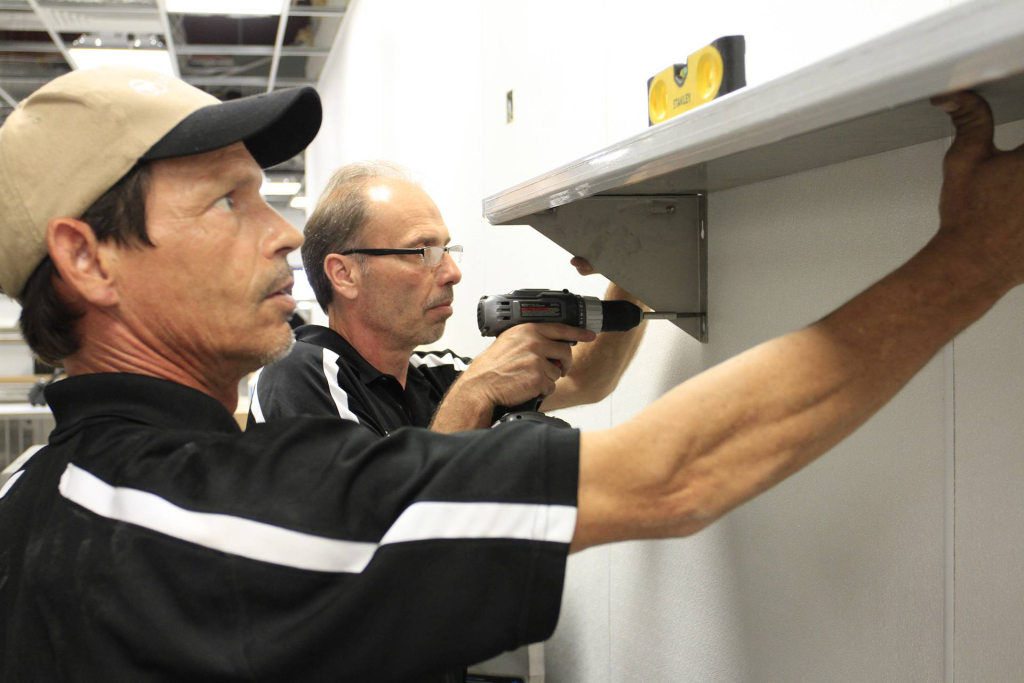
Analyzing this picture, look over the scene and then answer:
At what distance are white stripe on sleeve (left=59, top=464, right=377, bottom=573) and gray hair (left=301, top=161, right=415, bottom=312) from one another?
1.20 metres

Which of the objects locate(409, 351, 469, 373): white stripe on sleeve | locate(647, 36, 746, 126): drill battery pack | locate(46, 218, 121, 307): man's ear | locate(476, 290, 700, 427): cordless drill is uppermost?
locate(647, 36, 746, 126): drill battery pack

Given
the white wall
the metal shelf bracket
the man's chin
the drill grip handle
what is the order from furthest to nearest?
the man's chin < the drill grip handle < the metal shelf bracket < the white wall

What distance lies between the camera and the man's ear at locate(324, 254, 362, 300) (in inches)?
76.3

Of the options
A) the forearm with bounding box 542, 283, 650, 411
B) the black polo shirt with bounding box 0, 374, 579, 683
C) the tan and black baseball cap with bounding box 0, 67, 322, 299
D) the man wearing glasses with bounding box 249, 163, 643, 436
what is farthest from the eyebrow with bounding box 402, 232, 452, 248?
the black polo shirt with bounding box 0, 374, 579, 683

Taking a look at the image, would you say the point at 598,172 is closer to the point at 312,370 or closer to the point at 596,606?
the point at 312,370

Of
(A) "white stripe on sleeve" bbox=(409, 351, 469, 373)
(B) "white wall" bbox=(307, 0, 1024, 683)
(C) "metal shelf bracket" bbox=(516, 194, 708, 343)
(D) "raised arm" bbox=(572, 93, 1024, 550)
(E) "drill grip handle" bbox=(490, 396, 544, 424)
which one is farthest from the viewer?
(A) "white stripe on sleeve" bbox=(409, 351, 469, 373)

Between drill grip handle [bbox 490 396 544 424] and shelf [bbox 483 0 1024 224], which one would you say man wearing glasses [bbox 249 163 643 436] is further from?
shelf [bbox 483 0 1024 224]

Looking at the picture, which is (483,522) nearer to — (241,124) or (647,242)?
(241,124)

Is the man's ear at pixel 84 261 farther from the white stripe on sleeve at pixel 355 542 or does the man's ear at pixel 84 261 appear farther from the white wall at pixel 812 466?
the white wall at pixel 812 466

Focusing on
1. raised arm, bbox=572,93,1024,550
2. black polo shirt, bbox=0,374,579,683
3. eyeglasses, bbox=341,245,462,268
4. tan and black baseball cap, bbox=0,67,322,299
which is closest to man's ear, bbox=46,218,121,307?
tan and black baseball cap, bbox=0,67,322,299

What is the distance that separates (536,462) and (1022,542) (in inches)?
18.6

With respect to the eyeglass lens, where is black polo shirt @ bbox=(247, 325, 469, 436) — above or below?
below

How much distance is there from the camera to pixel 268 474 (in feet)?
2.61

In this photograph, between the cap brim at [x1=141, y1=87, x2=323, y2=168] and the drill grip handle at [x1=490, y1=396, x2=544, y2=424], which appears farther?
the drill grip handle at [x1=490, y1=396, x2=544, y2=424]
